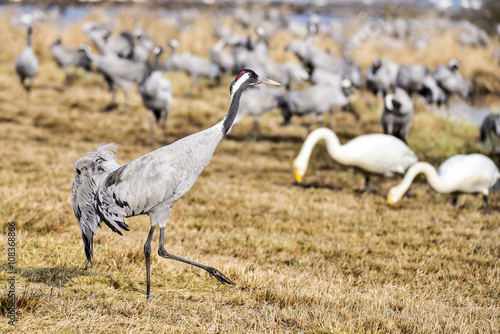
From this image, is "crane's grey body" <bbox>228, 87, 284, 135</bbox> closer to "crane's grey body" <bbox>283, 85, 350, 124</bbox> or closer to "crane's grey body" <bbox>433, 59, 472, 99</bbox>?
"crane's grey body" <bbox>283, 85, 350, 124</bbox>

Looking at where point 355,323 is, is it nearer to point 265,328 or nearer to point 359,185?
point 265,328

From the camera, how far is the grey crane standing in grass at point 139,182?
3.33 meters

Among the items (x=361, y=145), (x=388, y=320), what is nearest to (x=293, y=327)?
(x=388, y=320)

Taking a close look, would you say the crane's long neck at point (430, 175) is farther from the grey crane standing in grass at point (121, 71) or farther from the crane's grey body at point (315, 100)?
the grey crane standing in grass at point (121, 71)

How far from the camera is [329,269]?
436 cm

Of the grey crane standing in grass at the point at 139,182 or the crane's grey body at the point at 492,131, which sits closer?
the grey crane standing in grass at the point at 139,182

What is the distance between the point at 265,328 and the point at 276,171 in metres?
5.35

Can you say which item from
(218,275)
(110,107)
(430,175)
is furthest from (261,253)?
(110,107)

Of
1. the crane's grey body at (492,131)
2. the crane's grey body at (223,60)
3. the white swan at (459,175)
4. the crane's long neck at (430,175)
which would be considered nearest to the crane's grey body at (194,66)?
the crane's grey body at (223,60)

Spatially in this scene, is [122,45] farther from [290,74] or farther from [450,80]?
[450,80]

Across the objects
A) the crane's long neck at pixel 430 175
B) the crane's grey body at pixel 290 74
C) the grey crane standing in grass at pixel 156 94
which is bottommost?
the crane's long neck at pixel 430 175

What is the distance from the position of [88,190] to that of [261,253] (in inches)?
75.2

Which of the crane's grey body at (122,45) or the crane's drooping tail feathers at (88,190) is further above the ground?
the crane's grey body at (122,45)

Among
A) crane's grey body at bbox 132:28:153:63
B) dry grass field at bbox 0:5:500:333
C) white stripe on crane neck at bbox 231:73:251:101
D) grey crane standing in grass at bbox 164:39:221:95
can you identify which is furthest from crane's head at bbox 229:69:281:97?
crane's grey body at bbox 132:28:153:63
